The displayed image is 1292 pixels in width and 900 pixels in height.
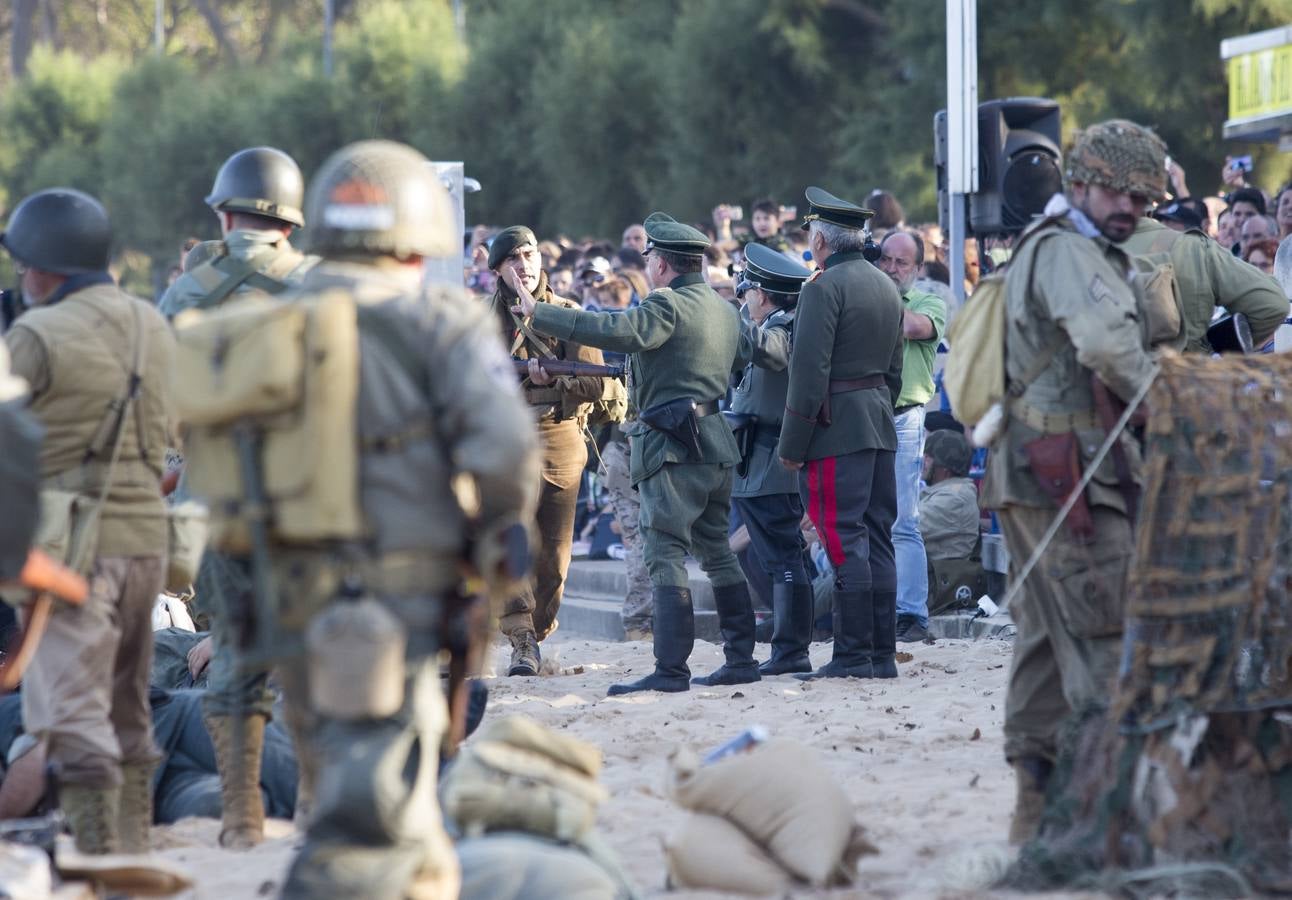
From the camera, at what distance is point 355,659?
14.2 feet

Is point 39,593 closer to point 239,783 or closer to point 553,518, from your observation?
point 239,783

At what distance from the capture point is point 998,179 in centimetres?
1205

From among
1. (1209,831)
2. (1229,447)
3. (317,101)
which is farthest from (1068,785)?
(317,101)

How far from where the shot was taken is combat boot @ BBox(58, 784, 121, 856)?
573cm

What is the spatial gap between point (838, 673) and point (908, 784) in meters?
2.30

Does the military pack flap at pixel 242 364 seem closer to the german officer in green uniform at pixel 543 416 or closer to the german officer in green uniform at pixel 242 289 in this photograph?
the german officer in green uniform at pixel 242 289

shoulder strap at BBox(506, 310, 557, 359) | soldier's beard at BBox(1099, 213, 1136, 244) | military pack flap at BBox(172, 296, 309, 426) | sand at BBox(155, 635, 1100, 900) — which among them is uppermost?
soldier's beard at BBox(1099, 213, 1136, 244)

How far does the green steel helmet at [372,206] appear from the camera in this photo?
4.71 metres

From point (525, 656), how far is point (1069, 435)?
4599mm

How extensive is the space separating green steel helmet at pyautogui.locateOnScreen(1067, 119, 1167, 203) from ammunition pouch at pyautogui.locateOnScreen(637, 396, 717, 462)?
10.5 ft

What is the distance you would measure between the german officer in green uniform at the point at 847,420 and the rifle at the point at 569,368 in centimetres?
100

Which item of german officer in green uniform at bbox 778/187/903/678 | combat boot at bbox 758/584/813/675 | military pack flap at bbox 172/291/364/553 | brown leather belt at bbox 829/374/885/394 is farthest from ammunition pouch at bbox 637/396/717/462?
military pack flap at bbox 172/291/364/553

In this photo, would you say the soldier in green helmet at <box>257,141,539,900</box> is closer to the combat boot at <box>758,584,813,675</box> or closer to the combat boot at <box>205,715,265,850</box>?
the combat boot at <box>205,715,265,850</box>

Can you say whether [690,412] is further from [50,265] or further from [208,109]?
[208,109]
